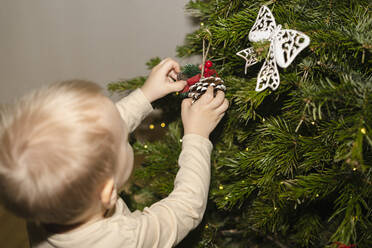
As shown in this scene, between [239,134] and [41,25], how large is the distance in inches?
36.9

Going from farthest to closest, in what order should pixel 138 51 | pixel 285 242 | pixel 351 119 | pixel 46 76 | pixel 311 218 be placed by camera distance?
pixel 46 76, pixel 138 51, pixel 285 242, pixel 311 218, pixel 351 119

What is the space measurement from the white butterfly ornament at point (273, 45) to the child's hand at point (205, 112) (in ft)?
0.34

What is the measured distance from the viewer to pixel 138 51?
3.84 ft

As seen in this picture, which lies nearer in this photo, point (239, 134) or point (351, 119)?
point (351, 119)

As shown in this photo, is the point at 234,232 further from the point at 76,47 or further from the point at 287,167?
the point at 76,47

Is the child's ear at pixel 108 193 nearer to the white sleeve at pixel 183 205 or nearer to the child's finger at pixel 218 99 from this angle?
the white sleeve at pixel 183 205

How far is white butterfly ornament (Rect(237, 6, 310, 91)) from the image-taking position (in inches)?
19.3

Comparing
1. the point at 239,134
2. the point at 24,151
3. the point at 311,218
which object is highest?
the point at 24,151

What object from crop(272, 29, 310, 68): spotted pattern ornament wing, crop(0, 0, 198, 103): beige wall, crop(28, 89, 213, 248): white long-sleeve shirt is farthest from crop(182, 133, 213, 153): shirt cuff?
crop(0, 0, 198, 103): beige wall

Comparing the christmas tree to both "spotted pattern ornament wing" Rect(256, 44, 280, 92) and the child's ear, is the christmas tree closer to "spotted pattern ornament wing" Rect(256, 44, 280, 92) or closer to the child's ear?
"spotted pattern ornament wing" Rect(256, 44, 280, 92)

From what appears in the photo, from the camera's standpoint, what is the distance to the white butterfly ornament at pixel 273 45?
0.49 metres

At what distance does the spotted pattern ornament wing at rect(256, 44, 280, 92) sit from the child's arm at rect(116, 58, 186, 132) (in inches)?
9.7

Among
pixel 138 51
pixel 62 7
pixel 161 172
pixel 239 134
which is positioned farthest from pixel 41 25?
pixel 239 134

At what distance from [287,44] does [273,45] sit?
26 millimetres
